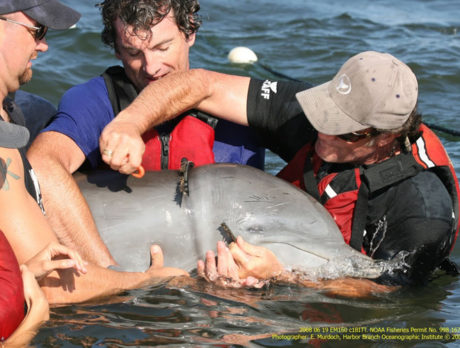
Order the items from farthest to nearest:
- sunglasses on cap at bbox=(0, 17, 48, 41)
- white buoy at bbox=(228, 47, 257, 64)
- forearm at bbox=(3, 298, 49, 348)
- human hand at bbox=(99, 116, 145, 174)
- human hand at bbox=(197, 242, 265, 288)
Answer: white buoy at bbox=(228, 47, 257, 64) → human hand at bbox=(197, 242, 265, 288) → human hand at bbox=(99, 116, 145, 174) → sunglasses on cap at bbox=(0, 17, 48, 41) → forearm at bbox=(3, 298, 49, 348)

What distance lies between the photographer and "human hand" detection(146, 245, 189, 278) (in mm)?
4535

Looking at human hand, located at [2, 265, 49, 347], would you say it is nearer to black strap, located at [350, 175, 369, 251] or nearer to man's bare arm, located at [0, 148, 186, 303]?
man's bare arm, located at [0, 148, 186, 303]

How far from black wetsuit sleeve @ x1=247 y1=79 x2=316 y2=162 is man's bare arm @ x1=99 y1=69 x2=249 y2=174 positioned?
0.23ft

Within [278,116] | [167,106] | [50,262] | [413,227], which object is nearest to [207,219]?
[167,106]

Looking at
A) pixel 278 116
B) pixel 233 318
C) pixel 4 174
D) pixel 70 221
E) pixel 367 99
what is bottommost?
pixel 233 318

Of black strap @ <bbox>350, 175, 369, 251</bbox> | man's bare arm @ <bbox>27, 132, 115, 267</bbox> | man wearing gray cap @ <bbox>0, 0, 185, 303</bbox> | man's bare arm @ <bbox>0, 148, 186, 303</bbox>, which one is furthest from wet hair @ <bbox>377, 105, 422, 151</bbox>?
man's bare arm @ <bbox>27, 132, 115, 267</bbox>

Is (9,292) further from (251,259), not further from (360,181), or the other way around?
(360,181)

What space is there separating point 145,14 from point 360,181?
1.83 metres

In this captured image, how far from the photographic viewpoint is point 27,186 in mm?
4145

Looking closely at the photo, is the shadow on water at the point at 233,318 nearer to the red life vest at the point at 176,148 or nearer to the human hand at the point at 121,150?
the human hand at the point at 121,150

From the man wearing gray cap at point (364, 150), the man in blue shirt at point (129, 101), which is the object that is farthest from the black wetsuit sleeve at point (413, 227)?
the man in blue shirt at point (129, 101)

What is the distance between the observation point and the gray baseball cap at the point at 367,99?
462cm

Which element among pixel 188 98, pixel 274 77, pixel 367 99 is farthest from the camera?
pixel 274 77

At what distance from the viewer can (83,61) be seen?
10.8m
